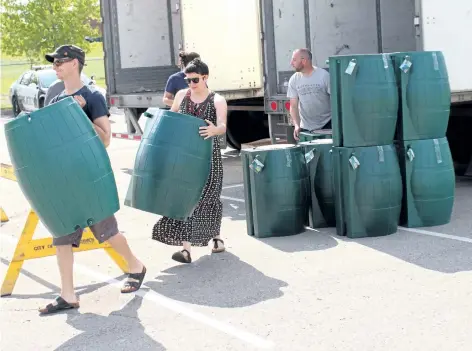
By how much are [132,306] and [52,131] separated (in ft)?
4.12

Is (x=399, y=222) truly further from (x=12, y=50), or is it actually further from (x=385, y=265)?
(x=12, y=50)

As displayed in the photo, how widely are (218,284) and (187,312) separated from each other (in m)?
0.65

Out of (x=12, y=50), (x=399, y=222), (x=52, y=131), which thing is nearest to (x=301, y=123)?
(x=399, y=222)

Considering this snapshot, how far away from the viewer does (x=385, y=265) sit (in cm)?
626

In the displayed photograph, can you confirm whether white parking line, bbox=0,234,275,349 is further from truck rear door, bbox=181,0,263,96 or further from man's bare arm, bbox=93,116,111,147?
truck rear door, bbox=181,0,263,96

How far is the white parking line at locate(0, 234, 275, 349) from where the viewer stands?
15.9 feet

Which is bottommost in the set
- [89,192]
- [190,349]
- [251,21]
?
[190,349]

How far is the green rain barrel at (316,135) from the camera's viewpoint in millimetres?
8227

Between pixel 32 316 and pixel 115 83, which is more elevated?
pixel 115 83

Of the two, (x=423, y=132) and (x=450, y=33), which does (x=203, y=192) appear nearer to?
(x=423, y=132)

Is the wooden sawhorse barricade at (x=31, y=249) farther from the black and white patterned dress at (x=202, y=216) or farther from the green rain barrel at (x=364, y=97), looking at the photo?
the green rain barrel at (x=364, y=97)

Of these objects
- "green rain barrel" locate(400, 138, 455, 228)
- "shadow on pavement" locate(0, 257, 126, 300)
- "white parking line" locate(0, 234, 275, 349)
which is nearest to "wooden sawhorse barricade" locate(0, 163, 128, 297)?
"shadow on pavement" locate(0, 257, 126, 300)

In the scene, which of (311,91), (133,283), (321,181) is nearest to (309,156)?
(321,181)

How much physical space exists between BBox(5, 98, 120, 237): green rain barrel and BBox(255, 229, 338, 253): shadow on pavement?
2022mm
